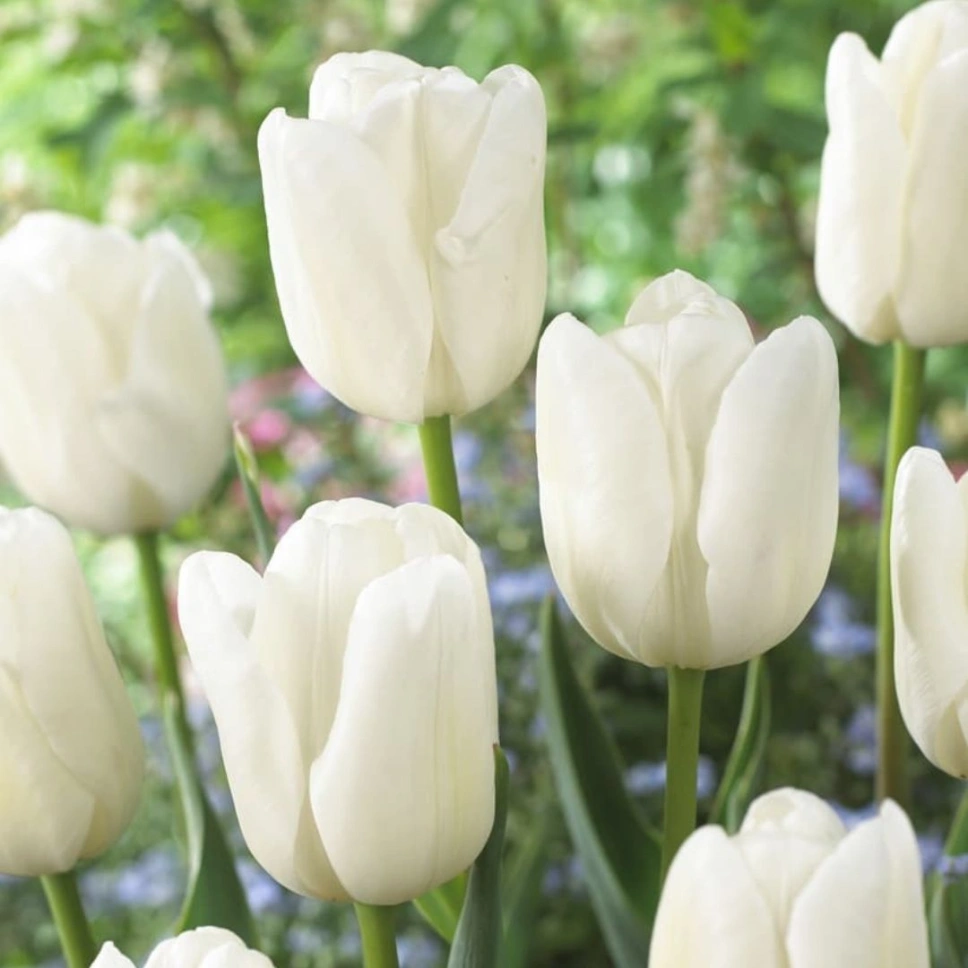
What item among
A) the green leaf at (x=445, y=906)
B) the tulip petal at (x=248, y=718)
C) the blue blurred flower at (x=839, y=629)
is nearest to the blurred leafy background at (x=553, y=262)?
the blue blurred flower at (x=839, y=629)

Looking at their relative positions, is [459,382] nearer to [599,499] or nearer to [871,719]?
[599,499]

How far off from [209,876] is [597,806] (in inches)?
4.2

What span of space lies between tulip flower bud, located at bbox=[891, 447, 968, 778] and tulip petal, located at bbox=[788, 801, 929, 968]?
2.6 inches

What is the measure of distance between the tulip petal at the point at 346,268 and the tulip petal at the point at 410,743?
0.09 meters

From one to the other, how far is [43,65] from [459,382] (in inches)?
37.2

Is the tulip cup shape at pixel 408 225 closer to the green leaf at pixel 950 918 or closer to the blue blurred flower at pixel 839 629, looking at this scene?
the green leaf at pixel 950 918

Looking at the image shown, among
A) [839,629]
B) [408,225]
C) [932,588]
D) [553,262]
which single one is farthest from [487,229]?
[553,262]

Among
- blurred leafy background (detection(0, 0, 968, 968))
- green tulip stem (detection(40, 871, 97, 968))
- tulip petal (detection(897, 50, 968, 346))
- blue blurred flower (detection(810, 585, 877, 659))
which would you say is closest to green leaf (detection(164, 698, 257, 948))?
green tulip stem (detection(40, 871, 97, 968))

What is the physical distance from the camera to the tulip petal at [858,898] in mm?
225

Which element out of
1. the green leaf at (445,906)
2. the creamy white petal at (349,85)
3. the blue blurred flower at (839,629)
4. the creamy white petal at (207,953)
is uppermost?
the creamy white petal at (349,85)

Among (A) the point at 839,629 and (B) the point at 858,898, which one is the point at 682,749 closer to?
(B) the point at 858,898

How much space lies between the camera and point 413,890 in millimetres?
292

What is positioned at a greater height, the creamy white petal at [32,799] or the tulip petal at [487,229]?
the tulip petal at [487,229]

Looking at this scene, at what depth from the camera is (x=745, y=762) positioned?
0.42 m
